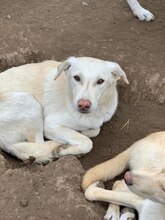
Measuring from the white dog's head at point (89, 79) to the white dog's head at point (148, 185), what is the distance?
3.85 ft

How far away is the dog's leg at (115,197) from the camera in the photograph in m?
5.09

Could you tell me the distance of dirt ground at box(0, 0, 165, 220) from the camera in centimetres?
636

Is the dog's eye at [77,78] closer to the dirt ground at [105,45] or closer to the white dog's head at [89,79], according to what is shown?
the white dog's head at [89,79]

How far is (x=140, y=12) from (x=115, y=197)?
3.10m

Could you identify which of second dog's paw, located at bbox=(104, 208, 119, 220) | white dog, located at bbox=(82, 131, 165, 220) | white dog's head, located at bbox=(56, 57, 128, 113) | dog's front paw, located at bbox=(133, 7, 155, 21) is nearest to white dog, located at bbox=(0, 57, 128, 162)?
white dog's head, located at bbox=(56, 57, 128, 113)

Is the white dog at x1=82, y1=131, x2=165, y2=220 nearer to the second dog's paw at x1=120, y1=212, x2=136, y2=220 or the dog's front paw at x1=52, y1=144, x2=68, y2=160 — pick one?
the second dog's paw at x1=120, y1=212, x2=136, y2=220

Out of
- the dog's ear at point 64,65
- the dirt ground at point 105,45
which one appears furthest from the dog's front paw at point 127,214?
the dog's ear at point 64,65

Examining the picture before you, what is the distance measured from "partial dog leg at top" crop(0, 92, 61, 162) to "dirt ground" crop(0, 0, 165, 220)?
0.57 ft

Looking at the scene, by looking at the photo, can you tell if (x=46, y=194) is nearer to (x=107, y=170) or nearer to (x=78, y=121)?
(x=107, y=170)

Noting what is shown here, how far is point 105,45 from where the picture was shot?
694 centimetres

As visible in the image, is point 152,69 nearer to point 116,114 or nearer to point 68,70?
point 116,114

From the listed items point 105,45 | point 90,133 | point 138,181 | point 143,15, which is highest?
point 138,181

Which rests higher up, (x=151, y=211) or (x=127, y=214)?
(x=151, y=211)

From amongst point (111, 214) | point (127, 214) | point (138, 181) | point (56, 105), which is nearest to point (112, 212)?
point (111, 214)
